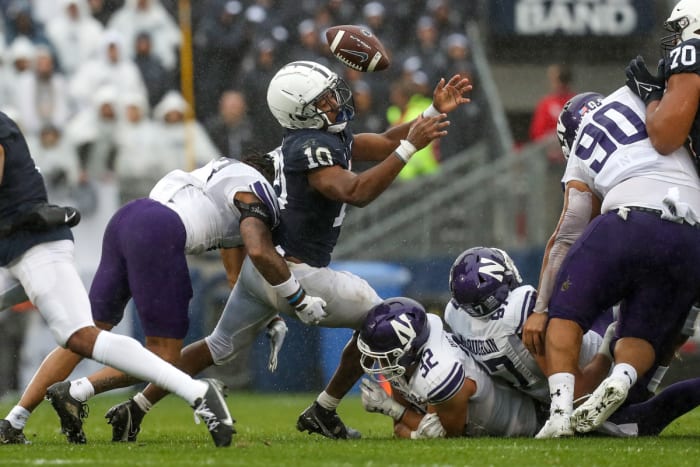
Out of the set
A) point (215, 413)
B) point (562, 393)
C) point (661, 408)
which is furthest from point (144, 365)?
point (661, 408)

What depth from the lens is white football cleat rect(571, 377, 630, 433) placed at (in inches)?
211

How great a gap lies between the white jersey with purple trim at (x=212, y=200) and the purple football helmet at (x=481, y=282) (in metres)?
A: 0.84

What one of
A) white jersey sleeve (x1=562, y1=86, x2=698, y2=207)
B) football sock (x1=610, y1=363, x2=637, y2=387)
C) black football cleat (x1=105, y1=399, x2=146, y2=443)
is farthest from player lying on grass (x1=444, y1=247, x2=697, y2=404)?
black football cleat (x1=105, y1=399, x2=146, y2=443)

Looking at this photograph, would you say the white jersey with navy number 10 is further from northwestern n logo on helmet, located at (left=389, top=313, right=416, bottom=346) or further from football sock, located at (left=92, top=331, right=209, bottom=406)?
football sock, located at (left=92, top=331, right=209, bottom=406)

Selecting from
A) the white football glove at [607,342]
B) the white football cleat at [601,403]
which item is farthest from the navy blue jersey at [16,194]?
the white football glove at [607,342]

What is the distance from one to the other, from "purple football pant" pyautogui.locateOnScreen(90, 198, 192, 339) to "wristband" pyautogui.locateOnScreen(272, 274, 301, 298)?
403 mm

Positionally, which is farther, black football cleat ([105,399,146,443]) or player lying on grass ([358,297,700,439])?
black football cleat ([105,399,146,443])

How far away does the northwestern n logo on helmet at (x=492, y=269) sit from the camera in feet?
19.3

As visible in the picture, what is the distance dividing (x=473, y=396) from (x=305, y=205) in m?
1.10

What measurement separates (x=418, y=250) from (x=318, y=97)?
5111 millimetres

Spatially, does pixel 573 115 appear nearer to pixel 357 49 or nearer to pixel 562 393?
pixel 357 49

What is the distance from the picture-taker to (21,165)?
554 centimetres

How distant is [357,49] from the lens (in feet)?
21.0

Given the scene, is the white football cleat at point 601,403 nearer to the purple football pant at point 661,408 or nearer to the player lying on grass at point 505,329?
the player lying on grass at point 505,329
